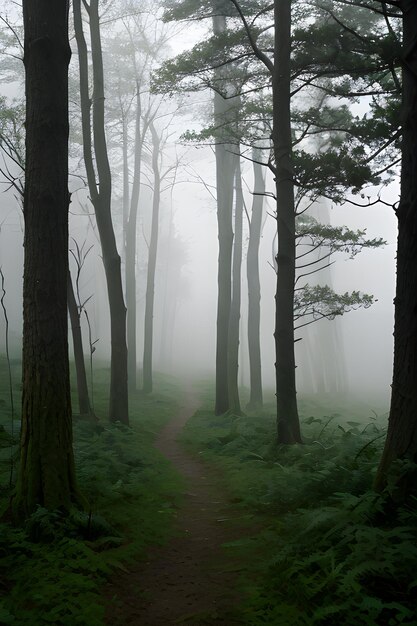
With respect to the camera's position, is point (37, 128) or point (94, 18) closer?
point (37, 128)

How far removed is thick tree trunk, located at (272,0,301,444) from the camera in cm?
837

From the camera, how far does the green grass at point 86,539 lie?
3193mm

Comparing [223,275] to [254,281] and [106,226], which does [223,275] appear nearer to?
[254,281]

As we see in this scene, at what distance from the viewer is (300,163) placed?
7.98 meters

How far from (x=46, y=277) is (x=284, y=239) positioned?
15.8 feet

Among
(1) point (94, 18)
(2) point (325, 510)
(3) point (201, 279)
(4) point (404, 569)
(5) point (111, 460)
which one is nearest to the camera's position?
(4) point (404, 569)

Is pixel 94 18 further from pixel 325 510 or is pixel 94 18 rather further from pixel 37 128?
pixel 325 510

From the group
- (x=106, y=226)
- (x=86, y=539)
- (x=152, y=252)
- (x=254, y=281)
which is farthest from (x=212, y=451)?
(x=152, y=252)

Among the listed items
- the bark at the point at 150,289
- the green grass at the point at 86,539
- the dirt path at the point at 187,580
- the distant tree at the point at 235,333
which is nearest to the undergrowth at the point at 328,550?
Answer: the dirt path at the point at 187,580

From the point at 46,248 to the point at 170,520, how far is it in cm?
323

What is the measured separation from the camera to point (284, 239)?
840 cm

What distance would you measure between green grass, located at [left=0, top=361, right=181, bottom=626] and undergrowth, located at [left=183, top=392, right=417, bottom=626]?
39.1 inches

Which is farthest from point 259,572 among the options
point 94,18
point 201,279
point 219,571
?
point 201,279

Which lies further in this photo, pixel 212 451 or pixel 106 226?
pixel 106 226
